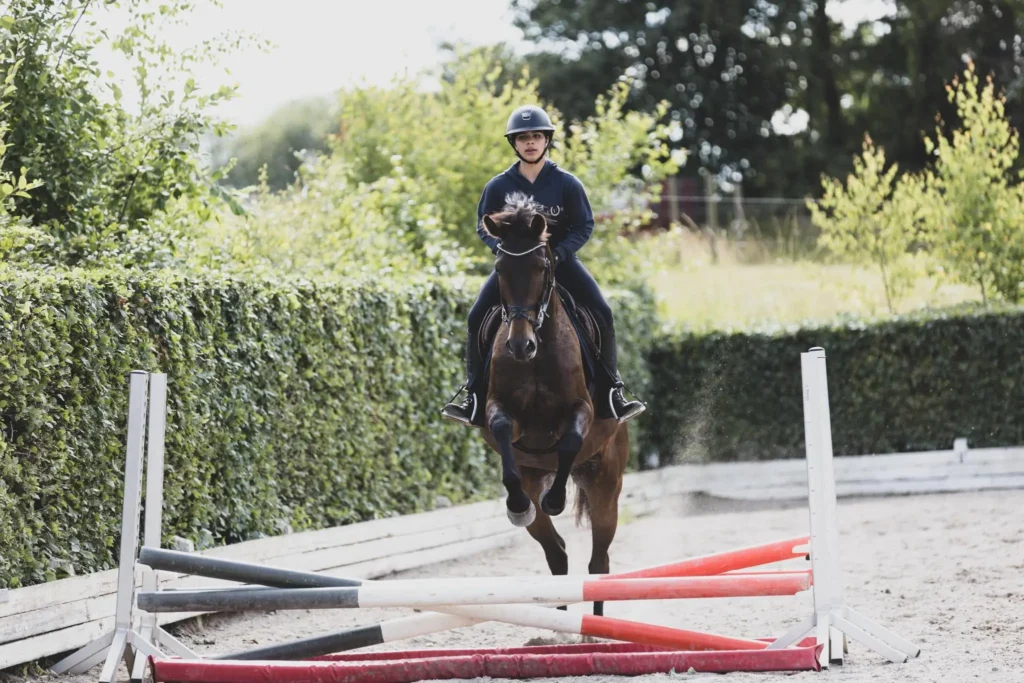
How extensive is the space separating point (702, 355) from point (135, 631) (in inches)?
474

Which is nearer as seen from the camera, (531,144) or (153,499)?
(153,499)

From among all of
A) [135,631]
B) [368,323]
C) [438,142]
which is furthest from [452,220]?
[135,631]

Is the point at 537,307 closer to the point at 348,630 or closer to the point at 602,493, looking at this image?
the point at 602,493

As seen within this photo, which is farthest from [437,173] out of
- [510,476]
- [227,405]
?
[510,476]

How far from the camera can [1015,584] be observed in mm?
7996

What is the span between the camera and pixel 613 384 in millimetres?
6691

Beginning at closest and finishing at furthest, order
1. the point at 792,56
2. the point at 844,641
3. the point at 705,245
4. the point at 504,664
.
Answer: the point at 504,664
the point at 844,641
the point at 705,245
the point at 792,56

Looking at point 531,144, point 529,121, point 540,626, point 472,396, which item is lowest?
point 540,626

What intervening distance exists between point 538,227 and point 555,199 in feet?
2.04

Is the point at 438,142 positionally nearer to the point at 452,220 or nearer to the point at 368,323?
the point at 452,220

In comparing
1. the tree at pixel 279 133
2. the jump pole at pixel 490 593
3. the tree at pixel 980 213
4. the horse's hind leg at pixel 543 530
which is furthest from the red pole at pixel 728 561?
the tree at pixel 279 133

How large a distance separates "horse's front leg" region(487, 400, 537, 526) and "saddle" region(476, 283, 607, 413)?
0.57 meters

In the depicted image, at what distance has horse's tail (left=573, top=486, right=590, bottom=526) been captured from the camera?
7258 mm

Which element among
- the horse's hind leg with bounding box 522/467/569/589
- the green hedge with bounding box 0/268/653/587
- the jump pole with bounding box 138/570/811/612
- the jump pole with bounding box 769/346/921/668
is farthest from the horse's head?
the green hedge with bounding box 0/268/653/587
